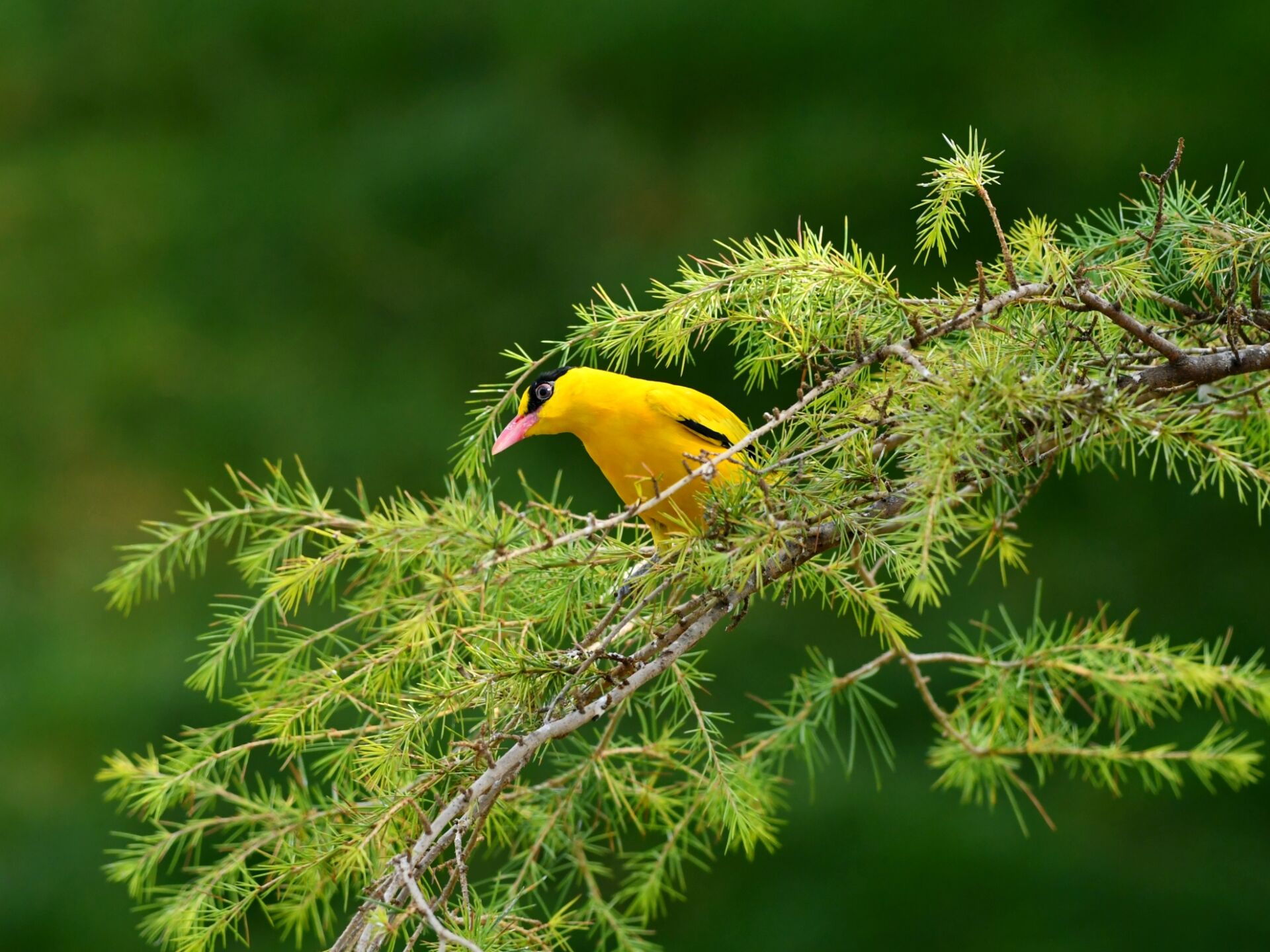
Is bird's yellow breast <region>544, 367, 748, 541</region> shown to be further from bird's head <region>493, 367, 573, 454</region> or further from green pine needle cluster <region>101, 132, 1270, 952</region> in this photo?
green pine needle cluster <region>101, 132, 1270, 952</region>

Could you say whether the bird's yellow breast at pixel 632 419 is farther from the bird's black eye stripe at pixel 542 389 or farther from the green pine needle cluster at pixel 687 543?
the green pine needle cluster at pixel 687 543

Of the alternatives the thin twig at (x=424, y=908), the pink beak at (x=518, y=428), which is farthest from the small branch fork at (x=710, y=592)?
the pink beak at (x=518, y=428)

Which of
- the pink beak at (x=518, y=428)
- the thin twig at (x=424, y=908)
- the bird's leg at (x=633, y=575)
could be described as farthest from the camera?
the pink beak at (x=518, y=428)

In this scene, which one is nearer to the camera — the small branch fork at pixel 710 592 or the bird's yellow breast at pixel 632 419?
the small branch fork at pixel 710 592

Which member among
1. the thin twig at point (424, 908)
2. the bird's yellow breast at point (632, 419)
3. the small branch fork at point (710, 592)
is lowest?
the thin twig at point (424, 908)

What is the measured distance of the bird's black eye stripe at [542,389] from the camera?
33.8 inches

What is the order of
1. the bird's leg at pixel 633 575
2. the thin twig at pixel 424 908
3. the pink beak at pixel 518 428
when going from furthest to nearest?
the pink beak at pixel 518 428 < the bird's leg at pixel 633 575 < the thin twig at pixel 424 908

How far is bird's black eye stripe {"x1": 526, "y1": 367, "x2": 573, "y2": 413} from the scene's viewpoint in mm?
859

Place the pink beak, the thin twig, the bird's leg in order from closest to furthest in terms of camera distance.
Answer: the thin twig
the bird's leg
the pink beak

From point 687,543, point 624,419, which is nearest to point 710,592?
point 687,543

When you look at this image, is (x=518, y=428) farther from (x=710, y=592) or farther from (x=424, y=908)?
(x=424, y=908)

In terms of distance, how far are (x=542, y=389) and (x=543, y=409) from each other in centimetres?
1

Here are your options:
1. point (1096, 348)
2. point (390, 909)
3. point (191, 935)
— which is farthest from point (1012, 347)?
point (191, 935)

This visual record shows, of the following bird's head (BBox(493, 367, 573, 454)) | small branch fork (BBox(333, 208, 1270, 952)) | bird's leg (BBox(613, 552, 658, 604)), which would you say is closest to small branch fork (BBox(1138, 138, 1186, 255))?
small branch fork (BBox(333, 208, 1270, 952))
